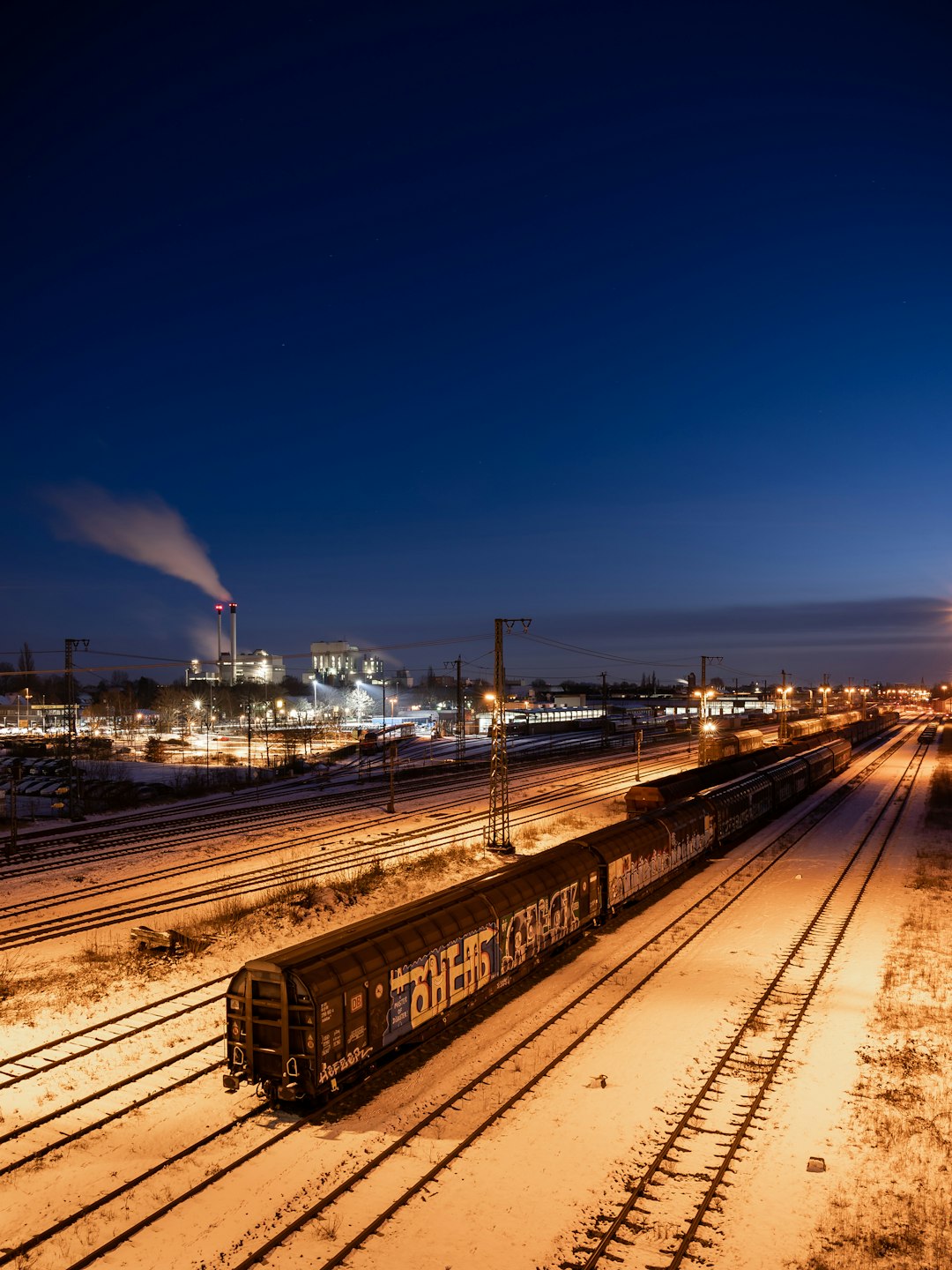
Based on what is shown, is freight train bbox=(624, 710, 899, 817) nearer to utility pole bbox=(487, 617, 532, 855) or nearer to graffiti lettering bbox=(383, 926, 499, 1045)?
utility pole bbox=(487, 617, 532, 855)

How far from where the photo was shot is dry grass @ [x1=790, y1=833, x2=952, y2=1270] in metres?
10.5

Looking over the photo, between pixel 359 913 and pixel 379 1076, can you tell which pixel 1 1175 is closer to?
pixel 379 1076

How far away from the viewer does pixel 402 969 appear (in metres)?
14.9

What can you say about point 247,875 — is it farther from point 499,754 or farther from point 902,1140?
point 902,1140

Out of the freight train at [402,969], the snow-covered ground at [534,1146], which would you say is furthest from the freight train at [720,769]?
the snow-covered ground at [534,1146]

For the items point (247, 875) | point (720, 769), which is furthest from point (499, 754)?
point (720, 769)

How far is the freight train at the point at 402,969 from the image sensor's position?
1320cm

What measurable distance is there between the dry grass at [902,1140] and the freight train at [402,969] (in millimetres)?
7328

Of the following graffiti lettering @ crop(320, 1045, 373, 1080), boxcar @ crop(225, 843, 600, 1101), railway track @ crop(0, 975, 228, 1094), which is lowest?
railway track @ crop(0, 975, 228, 1094)

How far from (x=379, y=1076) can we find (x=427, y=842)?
25420 millimetres

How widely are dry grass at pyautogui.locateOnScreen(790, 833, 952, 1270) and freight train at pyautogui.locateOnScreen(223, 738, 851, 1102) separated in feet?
24.0

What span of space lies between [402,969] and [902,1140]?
8.81 m

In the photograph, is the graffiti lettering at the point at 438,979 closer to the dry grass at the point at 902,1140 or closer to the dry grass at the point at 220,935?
the dry grass at the point at 902,1140

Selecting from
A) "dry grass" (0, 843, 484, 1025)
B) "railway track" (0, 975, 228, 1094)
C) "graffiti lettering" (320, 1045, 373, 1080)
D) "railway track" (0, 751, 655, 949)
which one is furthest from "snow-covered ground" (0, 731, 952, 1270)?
"railway track" (0, 751, 655, 949)
